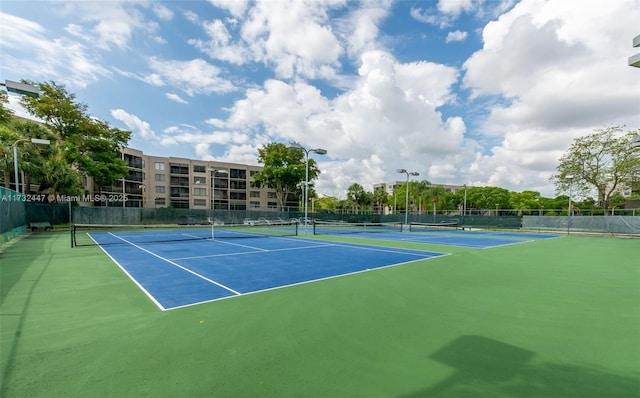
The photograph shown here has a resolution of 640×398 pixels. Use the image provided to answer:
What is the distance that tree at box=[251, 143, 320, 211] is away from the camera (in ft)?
180

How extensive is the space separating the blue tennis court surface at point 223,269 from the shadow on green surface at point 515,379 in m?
4.58

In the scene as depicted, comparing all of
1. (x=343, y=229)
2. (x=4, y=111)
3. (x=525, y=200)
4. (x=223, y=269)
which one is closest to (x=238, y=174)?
(x=343, y=229)

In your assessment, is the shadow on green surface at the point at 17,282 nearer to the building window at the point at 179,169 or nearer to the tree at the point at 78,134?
the tree at the point at 78,134

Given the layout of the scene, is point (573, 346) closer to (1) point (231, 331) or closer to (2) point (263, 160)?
(1) point (231, 331)

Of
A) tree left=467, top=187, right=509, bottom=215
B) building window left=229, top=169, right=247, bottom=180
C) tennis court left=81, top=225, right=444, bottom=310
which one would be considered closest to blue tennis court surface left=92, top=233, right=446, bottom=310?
tennis court left=81, top=225, right=444, bottom=310

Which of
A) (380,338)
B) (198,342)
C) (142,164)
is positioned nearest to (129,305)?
(198,342)

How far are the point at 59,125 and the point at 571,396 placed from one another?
45405mm

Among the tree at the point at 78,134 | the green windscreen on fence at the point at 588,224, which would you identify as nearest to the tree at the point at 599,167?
the green windscreen on fence at the point at 588,224

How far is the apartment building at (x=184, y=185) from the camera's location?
57.5 metres

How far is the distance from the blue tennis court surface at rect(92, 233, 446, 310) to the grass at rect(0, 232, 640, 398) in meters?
0.56

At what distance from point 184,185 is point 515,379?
2743 inches

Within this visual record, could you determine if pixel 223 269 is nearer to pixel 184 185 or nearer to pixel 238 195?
pixel 184 185

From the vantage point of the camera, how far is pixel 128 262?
10.2 meters

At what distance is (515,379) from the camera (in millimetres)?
3129
